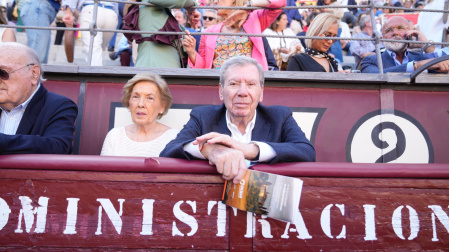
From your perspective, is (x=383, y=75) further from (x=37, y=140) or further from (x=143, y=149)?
(x=37, y=140)

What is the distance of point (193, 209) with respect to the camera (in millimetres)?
1909

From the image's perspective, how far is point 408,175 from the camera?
1.92 metres

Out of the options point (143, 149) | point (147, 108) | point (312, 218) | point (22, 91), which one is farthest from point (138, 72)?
point (312, 218)

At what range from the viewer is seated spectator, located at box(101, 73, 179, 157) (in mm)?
3287

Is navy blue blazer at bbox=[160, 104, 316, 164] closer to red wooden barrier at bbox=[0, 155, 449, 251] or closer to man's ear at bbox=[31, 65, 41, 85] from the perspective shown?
red wooden barrier at bbox=[0, 155, 449, 251]

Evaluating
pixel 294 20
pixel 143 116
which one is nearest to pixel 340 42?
pixel 294 20

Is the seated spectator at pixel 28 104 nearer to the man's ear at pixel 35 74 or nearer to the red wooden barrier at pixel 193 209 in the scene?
the man's ear at pixel 35 74

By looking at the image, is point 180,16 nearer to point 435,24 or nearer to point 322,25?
point 322,25

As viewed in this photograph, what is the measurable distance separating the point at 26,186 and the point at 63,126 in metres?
0.99

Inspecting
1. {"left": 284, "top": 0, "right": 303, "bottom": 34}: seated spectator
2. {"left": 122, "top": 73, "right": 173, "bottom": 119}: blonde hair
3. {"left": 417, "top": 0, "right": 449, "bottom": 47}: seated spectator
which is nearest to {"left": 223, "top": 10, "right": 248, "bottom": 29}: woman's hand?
{"left": 122, "top": 73, "right": 173, "bottom": 119}: blonde hair

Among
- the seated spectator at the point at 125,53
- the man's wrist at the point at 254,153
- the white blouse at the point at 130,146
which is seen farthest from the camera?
the seated spectator at the point at 125,53

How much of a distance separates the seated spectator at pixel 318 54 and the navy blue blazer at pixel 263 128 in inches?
52.5

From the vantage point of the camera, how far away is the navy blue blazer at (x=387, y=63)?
3.96 meters

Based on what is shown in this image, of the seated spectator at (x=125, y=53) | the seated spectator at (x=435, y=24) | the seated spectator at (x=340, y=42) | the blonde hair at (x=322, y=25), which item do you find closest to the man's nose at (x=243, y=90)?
the blonde hair at (x=322, y=25)
